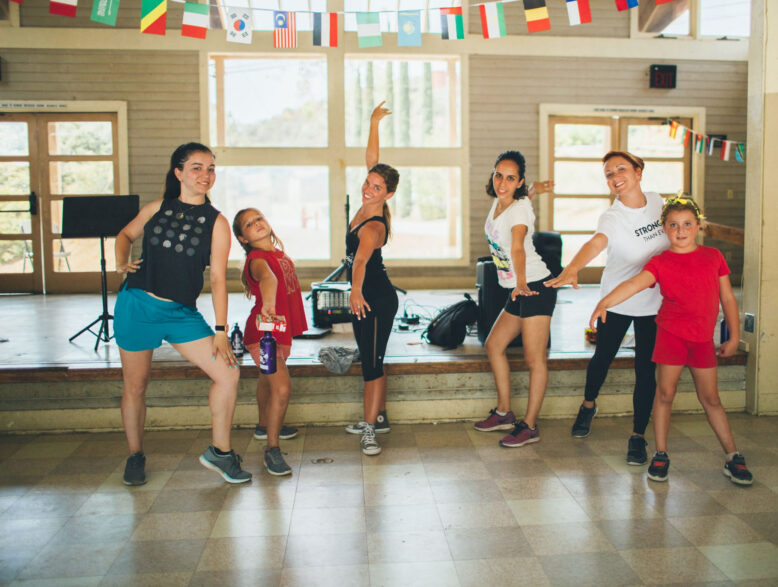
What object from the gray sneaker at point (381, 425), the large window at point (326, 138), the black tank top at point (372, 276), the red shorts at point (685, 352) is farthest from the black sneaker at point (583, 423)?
the large window at point (326, 138)

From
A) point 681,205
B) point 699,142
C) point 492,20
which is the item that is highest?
point 492,20

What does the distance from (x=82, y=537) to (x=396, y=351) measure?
2.53 meters

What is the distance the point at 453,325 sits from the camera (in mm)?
4914

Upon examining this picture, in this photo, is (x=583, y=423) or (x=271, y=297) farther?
(x=583, y=423)

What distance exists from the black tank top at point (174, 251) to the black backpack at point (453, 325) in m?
2.23

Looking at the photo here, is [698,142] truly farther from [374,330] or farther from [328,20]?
[374,330]

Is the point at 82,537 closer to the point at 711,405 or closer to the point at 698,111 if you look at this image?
the point at 711,405

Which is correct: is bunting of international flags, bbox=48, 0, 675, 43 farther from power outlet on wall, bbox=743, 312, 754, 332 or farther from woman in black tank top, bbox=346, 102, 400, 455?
power outlet on wall, bbox=743, 312, 754, 332

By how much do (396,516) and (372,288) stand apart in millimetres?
1246

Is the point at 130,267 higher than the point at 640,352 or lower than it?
higher

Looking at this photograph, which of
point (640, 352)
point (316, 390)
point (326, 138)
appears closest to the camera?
point (640, 352)

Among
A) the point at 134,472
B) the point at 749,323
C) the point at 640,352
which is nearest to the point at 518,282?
the point at 640,352

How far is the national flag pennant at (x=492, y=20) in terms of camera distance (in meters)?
5.21

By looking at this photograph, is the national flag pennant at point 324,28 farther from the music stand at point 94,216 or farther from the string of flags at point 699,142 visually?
the string of flags at point 699,142
